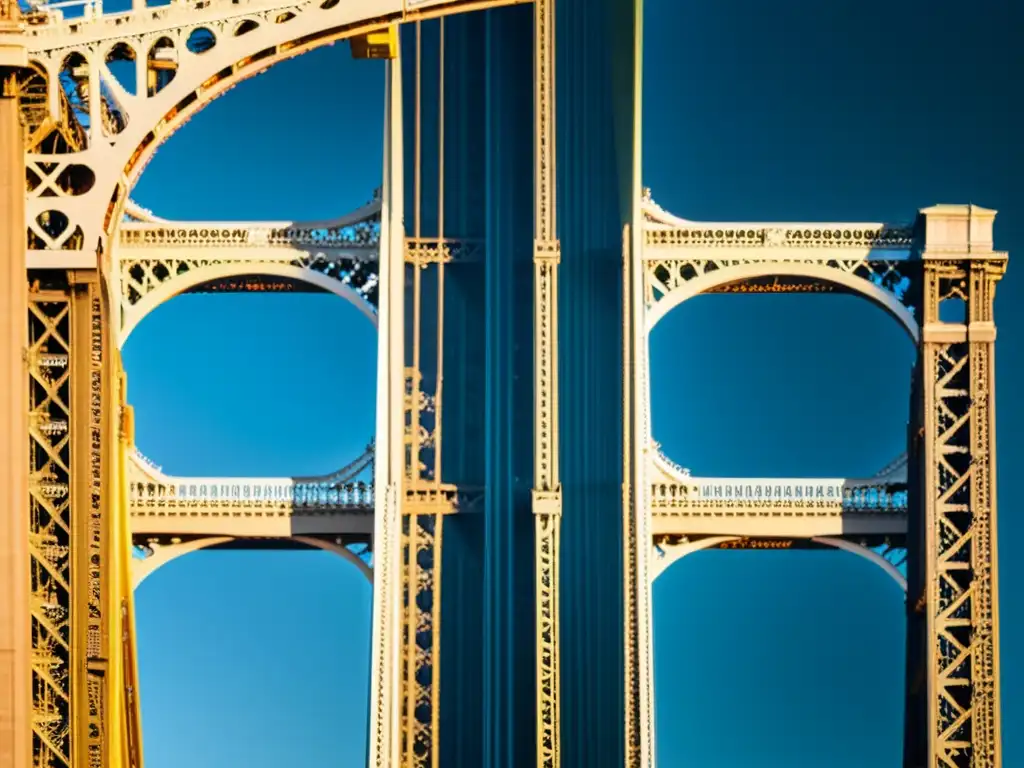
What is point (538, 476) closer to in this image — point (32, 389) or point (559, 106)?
point (559, 106)

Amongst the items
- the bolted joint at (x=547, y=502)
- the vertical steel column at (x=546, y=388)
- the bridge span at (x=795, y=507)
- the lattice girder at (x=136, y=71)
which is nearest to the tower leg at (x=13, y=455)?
the lattice girder at (x=136, y=71)

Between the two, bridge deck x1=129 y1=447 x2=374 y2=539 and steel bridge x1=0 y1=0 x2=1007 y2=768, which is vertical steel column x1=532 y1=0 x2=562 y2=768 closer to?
steel bridge x1=0 y1=0 x2=1007 y2=768

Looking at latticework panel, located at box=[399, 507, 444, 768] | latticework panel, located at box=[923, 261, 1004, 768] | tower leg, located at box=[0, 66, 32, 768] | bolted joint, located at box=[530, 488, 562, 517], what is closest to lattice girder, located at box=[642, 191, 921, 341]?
latticework panel, located at box=[923, 261, 1004, 768]

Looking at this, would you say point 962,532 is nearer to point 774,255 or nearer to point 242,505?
point 774,255

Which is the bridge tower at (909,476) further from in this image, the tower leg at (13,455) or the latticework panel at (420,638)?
the tower leg at (13,455)

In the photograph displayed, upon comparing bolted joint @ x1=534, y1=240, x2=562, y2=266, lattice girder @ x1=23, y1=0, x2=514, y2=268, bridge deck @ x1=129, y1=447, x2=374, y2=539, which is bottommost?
bridge deck @ x1=129, y1=447, x2=374, y2=539

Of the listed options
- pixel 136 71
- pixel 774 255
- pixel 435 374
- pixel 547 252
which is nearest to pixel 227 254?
pixel 435 374

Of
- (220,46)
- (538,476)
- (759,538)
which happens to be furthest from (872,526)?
(220,46)

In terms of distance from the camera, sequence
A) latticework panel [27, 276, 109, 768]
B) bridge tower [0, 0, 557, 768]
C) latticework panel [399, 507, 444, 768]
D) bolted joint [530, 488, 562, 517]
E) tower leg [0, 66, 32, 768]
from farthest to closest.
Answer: bolted joint [530, 488, 562, 517], bridge tower [0, 0, 557, 768], latticework panel [399, 507, 444, 768], latticework panel [27, 276, 109, 768], tower leg [0, 66, 32, 768]
